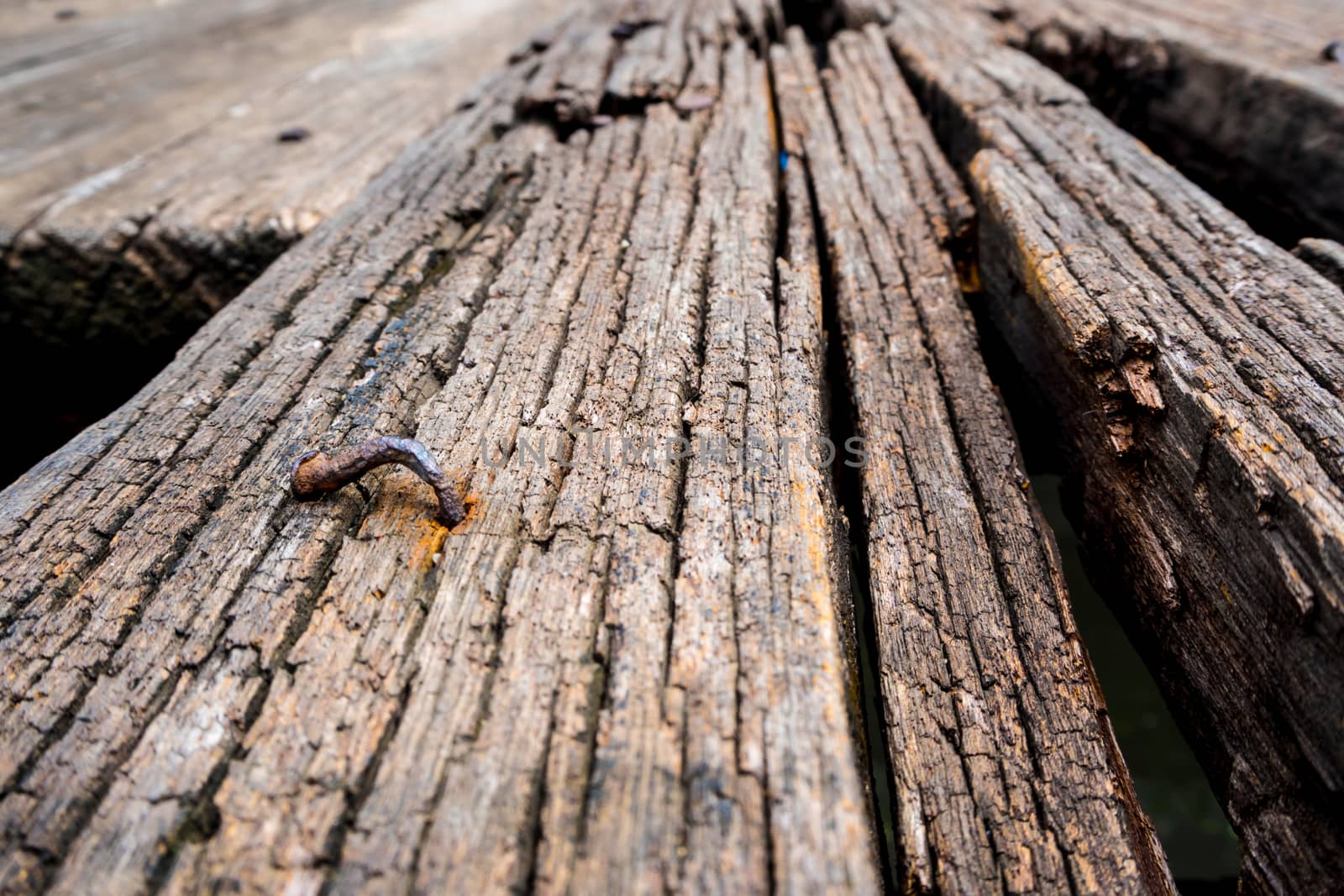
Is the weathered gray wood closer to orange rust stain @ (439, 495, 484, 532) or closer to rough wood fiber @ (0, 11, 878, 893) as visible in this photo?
rough wood fiber @ (0, 11, 878, 893)

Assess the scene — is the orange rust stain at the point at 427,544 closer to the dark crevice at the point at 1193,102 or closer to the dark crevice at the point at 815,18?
the dark crevice at the point at 1193,102

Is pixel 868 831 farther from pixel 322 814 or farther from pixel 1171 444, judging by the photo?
pixel 1171 444

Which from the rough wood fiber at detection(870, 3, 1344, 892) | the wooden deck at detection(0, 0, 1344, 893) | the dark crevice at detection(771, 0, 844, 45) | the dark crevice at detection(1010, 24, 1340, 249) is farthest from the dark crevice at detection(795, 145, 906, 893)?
the dark crevice at detection(771, 0, 844, 45)

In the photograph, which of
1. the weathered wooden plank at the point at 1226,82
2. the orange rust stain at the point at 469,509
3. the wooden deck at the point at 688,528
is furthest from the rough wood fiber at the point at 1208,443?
the orange rust stain at the point at 469,509

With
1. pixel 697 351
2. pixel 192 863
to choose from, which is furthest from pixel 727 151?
pixel 192 863

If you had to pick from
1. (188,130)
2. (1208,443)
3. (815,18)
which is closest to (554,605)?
(1208,443)
